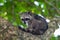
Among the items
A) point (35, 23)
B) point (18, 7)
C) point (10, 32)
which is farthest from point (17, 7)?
point (35, 23)

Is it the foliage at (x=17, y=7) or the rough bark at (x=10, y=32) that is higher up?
the foliage at (x=17, y=7)

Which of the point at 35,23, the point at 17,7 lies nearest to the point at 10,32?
the point at 17,7

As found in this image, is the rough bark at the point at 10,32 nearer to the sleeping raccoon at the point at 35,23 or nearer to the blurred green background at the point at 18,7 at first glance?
the blurred green background at the point at 18,7

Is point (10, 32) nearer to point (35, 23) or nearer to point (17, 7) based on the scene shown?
point (17, 7)

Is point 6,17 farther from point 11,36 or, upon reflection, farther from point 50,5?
point 50,5

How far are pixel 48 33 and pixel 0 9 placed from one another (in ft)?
1.24

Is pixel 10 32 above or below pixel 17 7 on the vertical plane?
below

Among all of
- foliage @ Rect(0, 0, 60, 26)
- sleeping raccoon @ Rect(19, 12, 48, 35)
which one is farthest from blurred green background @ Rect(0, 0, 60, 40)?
sleeping raccoon @ Rect(19, 12, 48, 35)

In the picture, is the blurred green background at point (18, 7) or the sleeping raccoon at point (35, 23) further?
the sleeping raccoon at point (35, 23)

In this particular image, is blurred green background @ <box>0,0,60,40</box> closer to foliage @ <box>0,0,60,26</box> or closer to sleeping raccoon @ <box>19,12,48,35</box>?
foliage @ <box>0,0,60,26</box>

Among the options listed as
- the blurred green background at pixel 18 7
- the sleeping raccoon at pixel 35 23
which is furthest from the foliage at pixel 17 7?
the sleeping raccoon at pixel 35 23

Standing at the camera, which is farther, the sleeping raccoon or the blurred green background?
the sleeping raccoon

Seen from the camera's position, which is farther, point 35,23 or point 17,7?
point 35,23

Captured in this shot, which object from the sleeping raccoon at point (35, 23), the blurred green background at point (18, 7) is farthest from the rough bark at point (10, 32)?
the sleeping raccoon at point (35, 23)
